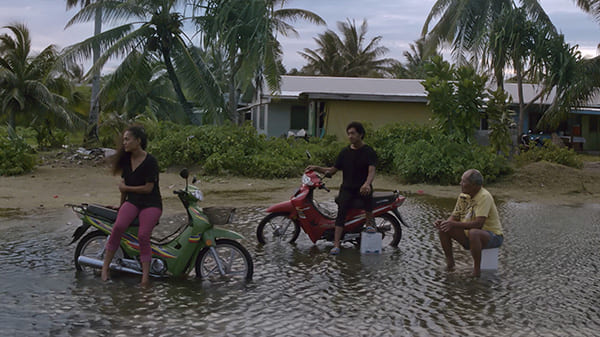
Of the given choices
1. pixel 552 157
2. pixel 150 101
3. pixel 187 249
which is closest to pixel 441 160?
pixel 552 157

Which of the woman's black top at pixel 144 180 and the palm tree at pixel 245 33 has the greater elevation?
the palm tree at pixel 245 33

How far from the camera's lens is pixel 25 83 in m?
23.6

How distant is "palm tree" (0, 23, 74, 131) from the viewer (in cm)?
2322

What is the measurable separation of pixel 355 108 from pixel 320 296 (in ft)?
59.1

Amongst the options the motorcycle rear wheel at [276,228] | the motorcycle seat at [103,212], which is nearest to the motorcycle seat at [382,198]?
the motorcycle rear wheel at [276,228]

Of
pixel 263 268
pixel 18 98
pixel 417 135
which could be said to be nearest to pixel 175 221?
pixel 263 268

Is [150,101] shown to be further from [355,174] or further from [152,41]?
[355,174]

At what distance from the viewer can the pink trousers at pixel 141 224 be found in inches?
240

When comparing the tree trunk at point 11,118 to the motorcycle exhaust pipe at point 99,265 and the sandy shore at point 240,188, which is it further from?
the motorcycle exhaust pipe at point 99,265

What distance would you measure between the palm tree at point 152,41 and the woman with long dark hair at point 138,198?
46.5ft

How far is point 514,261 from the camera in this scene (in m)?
7.68

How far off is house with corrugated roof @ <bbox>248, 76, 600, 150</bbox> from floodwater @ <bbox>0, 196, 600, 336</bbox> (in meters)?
15.0

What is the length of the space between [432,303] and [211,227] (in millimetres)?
2318

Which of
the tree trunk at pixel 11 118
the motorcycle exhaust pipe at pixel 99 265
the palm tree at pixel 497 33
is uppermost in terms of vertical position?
the palm tree at pixel 497 33
